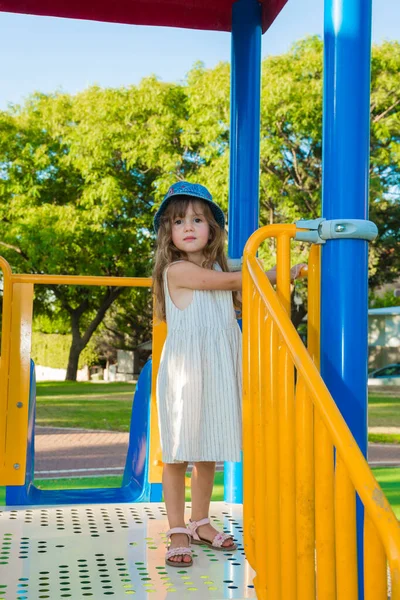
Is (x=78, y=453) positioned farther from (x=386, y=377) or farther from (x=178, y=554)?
(x=386, y=377)

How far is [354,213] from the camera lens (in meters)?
2.27

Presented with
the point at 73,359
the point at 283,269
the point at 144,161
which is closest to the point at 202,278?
the point at 283,269

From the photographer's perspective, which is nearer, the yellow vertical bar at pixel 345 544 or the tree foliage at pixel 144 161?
the yellow vertical bar at pixel 345 544

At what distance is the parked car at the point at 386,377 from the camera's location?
2233 centimetres

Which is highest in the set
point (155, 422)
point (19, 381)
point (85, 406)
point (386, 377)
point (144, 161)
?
point (144, 161)

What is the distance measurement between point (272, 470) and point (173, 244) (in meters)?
1.27

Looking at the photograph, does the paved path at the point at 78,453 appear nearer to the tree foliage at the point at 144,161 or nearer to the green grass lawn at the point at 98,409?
the green grass lawn at the point at 98,409

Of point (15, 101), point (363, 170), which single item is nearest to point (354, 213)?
point (363, 170)

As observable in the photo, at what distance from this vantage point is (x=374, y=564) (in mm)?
1474

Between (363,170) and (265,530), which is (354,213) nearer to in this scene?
(363,170)

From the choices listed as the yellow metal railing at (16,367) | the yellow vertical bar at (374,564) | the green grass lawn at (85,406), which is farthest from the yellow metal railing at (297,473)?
the green grass lawn at (85,406)

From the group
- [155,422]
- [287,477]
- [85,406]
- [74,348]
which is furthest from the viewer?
[74,348]

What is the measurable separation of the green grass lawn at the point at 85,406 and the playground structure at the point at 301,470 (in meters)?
8.44

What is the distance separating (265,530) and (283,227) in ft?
3.04
